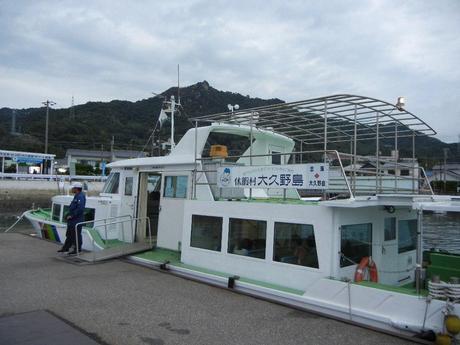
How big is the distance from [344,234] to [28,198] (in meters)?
34.2

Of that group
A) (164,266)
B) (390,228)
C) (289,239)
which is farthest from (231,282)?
(390,228)

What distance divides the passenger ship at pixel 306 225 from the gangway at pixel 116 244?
0.04 meters

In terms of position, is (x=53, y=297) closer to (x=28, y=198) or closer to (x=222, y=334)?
(x=222, y=334)

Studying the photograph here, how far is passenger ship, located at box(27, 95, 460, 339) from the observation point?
17.8ft

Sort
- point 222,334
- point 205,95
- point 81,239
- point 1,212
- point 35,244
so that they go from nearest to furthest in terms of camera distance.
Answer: point 222,334
point 81,239
point 35,244
point 1,212
point 205,95

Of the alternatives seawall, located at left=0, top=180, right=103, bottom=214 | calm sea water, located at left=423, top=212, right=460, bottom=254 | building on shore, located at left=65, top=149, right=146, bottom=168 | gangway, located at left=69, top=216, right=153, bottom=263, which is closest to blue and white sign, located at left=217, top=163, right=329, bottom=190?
gangway, located at left=69, top=216, right=153, bottom=263

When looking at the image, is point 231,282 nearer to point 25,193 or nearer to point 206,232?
point 206,232

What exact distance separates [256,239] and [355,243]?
5.48 feet

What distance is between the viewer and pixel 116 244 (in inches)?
410

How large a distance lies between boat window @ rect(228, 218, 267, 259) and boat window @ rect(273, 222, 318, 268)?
314mm

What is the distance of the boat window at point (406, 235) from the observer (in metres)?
7.30

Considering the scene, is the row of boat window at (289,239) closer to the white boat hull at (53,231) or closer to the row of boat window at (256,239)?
the row of boat window at (256,239)

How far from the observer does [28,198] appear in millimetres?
34500

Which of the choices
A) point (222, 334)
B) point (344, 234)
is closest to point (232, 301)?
point (222, 334)
